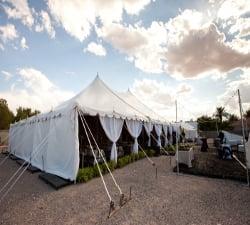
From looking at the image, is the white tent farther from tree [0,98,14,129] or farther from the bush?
tree [0,98,14,129]

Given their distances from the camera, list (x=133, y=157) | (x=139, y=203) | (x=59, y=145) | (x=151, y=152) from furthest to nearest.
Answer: (x=151, y=152), (x=133, y=157), (x=59, y=145), (x=139, y=203)

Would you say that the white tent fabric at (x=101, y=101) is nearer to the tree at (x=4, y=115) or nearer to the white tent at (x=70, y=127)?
the white tent at (x=70, y=127)

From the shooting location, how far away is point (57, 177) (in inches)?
225

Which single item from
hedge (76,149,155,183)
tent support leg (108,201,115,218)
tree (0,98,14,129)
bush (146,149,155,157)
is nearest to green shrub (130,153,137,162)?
hedge (76,149,155,183)

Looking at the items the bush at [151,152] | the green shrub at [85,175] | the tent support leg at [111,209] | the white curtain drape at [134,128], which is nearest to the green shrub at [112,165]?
the green shrub at [85,175]

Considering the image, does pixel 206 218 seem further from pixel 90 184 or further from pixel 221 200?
pixel 90 184

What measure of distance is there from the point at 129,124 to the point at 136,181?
134 inches

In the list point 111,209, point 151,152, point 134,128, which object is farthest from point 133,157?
point 111,209

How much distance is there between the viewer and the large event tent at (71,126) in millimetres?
5648

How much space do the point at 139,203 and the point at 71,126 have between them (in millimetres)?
3073

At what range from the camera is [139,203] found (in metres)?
3.92

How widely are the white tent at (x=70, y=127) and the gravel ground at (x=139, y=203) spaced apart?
89cm

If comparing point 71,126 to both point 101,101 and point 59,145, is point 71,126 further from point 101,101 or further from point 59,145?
point 101,101

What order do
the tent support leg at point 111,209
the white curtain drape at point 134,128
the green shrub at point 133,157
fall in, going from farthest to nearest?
the green shrub at point 133,157 < the white curtain drape at point 134,128 < the tent support leg at point 111,209
